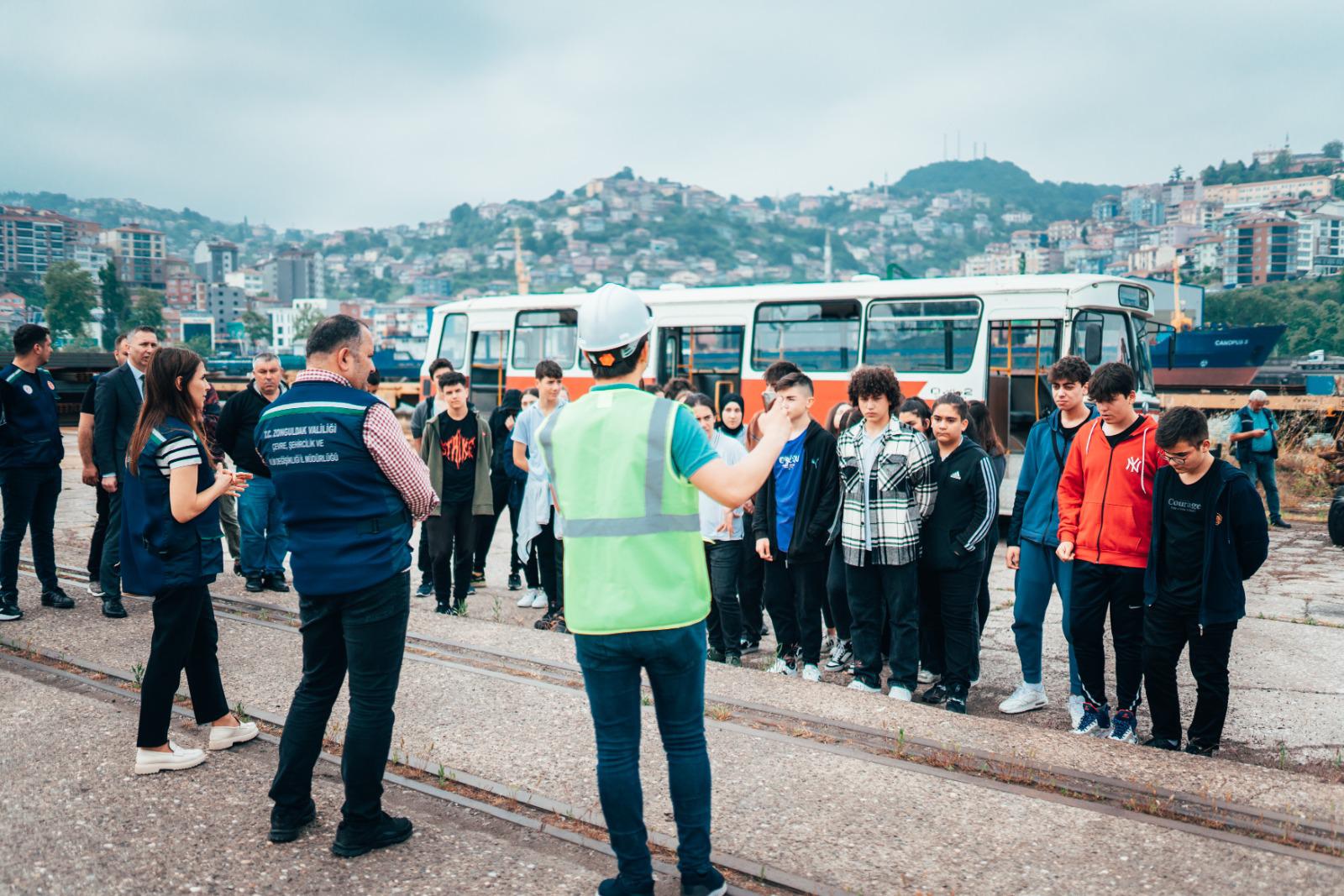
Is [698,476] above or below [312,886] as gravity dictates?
above

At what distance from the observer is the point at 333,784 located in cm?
419

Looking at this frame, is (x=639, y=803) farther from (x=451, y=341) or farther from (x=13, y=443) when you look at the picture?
(x=451, y=341)

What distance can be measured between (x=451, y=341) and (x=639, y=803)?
1692cm

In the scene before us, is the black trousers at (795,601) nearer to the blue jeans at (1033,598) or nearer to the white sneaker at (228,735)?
the blue jeans at (1033,598)

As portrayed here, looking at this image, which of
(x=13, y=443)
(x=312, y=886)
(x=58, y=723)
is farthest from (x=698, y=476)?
(x=13, y=443)

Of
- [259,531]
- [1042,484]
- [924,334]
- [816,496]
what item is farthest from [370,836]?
[924,334]

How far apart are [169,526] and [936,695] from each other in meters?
4.07

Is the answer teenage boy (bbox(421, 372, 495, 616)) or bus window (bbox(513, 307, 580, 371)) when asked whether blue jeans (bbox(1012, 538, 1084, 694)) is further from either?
bus window (bbox(513, 307, 580, 371))

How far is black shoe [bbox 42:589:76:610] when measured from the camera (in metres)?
7.18

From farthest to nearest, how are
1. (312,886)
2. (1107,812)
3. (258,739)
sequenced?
(258,739) < (1107,812) < (312,886)

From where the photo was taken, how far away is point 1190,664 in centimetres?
475

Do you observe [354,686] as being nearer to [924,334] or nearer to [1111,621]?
[1111,621]

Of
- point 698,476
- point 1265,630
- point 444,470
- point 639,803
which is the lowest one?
point 1265,630

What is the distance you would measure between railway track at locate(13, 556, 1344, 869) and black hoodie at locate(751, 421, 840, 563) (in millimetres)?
1153
